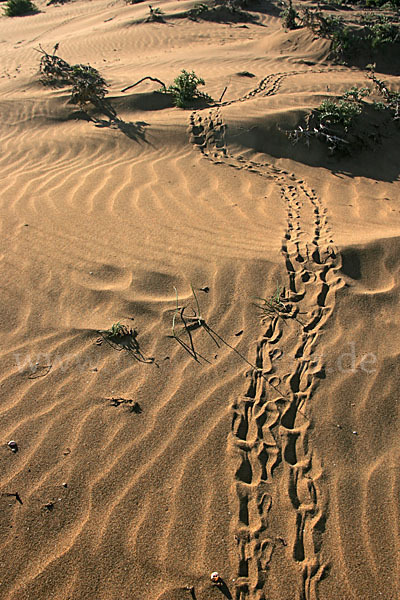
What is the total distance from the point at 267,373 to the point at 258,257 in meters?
1.22

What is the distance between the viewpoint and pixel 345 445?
91.9 inches

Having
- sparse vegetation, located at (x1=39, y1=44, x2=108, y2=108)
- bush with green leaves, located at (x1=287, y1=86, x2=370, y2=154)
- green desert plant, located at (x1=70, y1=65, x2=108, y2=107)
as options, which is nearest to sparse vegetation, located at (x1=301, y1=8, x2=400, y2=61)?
bush with green leaves, located at (x1=287, y1=86, x2=370, y2=154)

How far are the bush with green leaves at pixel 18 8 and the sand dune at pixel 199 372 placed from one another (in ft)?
46.0

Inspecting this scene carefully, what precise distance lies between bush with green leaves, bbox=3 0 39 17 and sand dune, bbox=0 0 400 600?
14.0m

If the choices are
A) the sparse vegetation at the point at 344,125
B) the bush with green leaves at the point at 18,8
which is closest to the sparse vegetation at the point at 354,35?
the sparse vegetation at the point at 344,125

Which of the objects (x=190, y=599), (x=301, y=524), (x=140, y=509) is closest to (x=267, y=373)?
(x=301, y=524)

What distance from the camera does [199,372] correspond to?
2680mm

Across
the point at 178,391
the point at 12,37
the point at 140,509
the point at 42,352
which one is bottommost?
the point at 140,509

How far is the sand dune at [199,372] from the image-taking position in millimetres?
1927

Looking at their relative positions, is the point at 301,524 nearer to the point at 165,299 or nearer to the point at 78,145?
the point at 165,299

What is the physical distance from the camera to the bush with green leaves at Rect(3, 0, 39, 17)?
1491 cm

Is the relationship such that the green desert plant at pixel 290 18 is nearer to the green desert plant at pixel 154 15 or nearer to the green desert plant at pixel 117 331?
the green desert plant at pixel 154 15

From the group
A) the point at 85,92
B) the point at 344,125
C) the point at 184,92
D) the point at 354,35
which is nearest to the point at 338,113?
the point at 344,125

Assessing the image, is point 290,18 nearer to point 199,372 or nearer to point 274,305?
point 274,305
